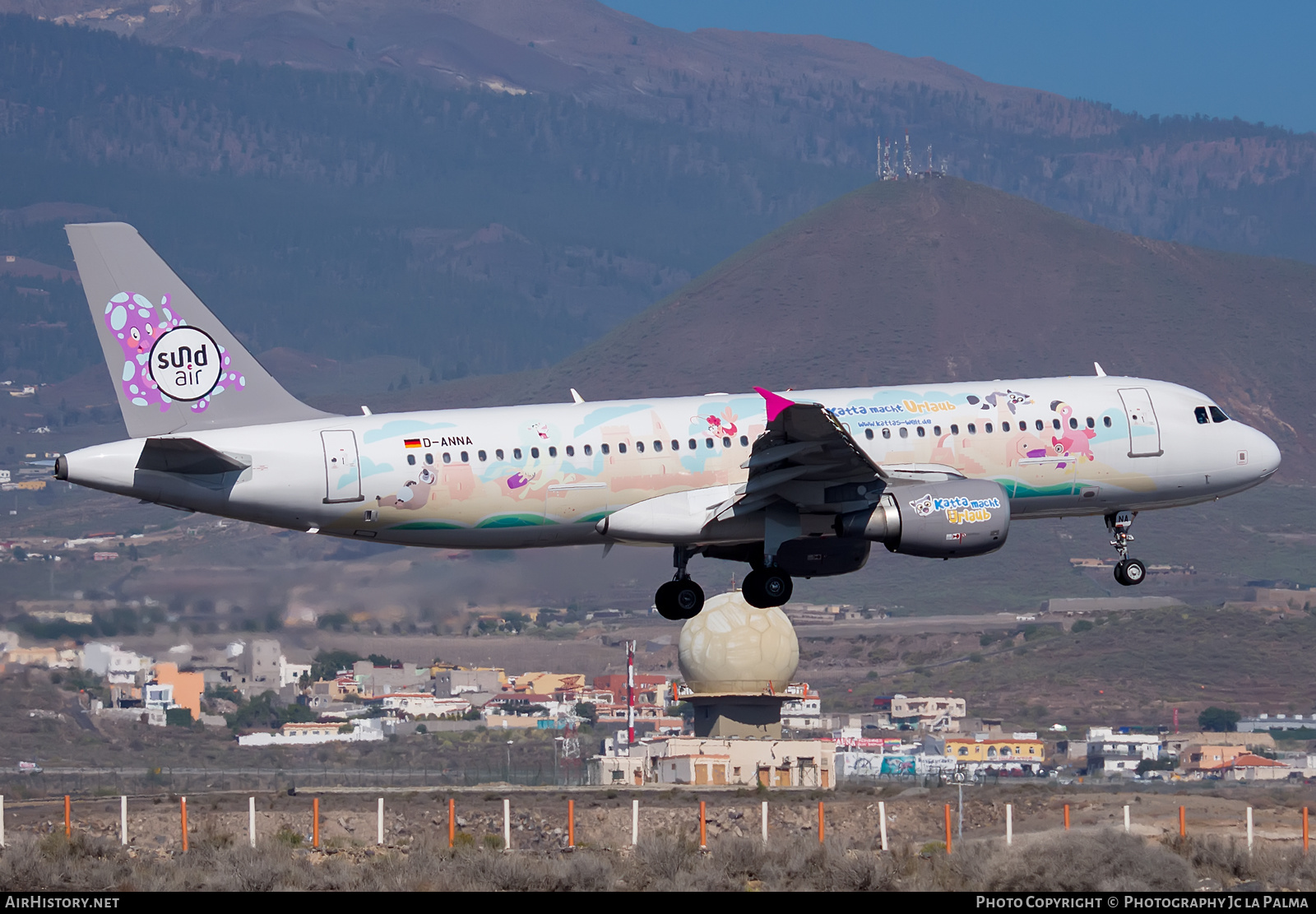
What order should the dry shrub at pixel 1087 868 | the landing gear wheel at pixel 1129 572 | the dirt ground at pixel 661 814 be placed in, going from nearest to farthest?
the dry shrub at pixel 1087 868 < the landing gear wheel at pixel 1129 572 < the dirt ground at pixel 661 814

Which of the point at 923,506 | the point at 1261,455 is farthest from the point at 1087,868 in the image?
the point at 1261,455

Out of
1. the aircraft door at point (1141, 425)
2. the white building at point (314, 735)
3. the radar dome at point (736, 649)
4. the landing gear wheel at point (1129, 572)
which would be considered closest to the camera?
the aircraft door at point (1141, 425)

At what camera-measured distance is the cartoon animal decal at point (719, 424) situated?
49.6 m

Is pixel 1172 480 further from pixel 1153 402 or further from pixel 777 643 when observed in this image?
pixel 777 643

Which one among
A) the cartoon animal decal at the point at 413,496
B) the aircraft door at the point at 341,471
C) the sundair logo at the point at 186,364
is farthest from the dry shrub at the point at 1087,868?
the sundair logo at the point at 186,364

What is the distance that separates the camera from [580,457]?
48.8m

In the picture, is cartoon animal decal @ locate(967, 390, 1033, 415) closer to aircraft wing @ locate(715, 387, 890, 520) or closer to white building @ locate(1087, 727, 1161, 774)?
aircraft wing @ locate(715, 387, 890, 520)

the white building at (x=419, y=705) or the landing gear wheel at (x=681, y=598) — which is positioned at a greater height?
the landing gear wheel at (x=681, y=598)

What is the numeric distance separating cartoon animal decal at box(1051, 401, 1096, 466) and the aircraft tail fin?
19005 millimetres

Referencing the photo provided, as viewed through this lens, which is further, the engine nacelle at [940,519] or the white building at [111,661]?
the white building at [111,661]

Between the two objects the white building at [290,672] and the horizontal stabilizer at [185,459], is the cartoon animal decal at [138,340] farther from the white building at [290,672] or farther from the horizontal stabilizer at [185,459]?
the white building at [290,672]

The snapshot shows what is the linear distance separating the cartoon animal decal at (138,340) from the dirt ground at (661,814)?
51.0 feet

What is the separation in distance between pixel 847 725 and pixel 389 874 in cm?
14115

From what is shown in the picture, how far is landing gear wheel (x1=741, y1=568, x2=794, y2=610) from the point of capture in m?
50.2
